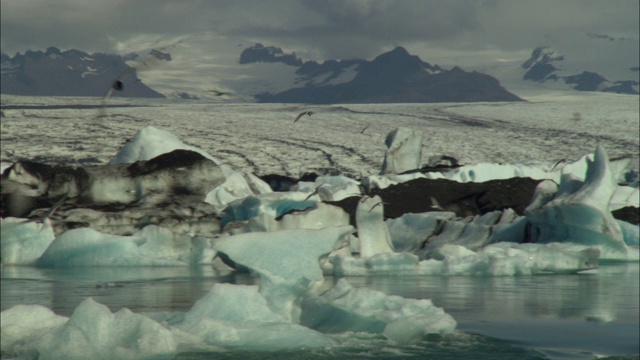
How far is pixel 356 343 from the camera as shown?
224 inches

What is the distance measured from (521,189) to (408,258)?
8355mm

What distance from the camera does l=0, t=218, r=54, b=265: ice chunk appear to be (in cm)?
1277

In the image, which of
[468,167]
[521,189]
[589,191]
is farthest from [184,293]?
[468,167]

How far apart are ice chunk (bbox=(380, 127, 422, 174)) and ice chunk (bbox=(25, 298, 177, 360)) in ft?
62.8

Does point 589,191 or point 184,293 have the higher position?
point 589,191

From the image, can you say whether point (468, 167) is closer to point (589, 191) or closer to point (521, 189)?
point (521, 189)

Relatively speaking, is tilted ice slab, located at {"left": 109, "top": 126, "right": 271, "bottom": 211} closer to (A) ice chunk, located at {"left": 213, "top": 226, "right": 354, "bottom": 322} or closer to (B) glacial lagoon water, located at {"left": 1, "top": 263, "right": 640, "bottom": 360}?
(B) glacial lagoon water, located at {"left": 1, "top": 263, "right": 640, "bottom": 360}

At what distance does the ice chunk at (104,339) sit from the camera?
4.92m

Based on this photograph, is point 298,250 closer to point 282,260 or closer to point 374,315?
point 282,260

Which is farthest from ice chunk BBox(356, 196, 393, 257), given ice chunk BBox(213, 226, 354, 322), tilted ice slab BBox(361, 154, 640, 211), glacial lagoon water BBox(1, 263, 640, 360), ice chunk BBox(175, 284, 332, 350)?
tilted ice slab BBox(361, 154, 640, 211)

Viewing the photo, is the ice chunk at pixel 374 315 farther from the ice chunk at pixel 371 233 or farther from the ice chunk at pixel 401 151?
the ice chunk at pixel 401 151

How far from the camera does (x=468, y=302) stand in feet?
27.0

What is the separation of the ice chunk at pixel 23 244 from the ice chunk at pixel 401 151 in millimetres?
12646

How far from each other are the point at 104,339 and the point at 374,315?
6.10 feet
